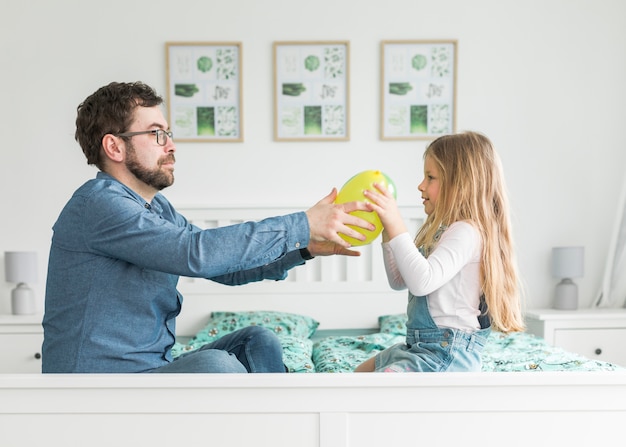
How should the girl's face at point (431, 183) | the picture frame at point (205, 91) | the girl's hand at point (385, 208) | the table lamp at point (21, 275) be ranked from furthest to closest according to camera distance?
1. the picture frame at point (205, 91)
2. the table lamp at point (21, 275)
3. the girl's face at point (431, 183)
4. the girl's hand at point (385, 208)

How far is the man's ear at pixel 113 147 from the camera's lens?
1578 millimetres

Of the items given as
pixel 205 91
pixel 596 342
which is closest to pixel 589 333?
pixel 596 342

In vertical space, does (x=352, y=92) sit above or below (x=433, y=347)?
above

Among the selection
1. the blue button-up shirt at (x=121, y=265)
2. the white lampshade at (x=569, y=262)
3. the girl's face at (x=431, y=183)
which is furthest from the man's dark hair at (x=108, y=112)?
the white lampshade at (x=569, y=262)

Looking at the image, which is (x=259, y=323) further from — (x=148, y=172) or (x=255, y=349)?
(x=148, y=172)

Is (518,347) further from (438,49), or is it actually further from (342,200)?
(438,49)

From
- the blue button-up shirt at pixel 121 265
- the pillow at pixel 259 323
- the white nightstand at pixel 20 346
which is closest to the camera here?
the blue button-up shirt at pixel 121 265

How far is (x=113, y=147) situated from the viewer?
159 centimetres

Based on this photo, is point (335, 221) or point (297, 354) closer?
point (335, 221)

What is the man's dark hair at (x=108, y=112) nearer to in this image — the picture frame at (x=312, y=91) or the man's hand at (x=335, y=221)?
the man's hand at (x=335, y=221)

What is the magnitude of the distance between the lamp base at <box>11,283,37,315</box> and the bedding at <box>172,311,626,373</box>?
2.89ft

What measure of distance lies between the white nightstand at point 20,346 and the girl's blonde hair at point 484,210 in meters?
2.10

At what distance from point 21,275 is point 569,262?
2.65 meters

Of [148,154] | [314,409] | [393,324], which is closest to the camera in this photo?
[314,409]
